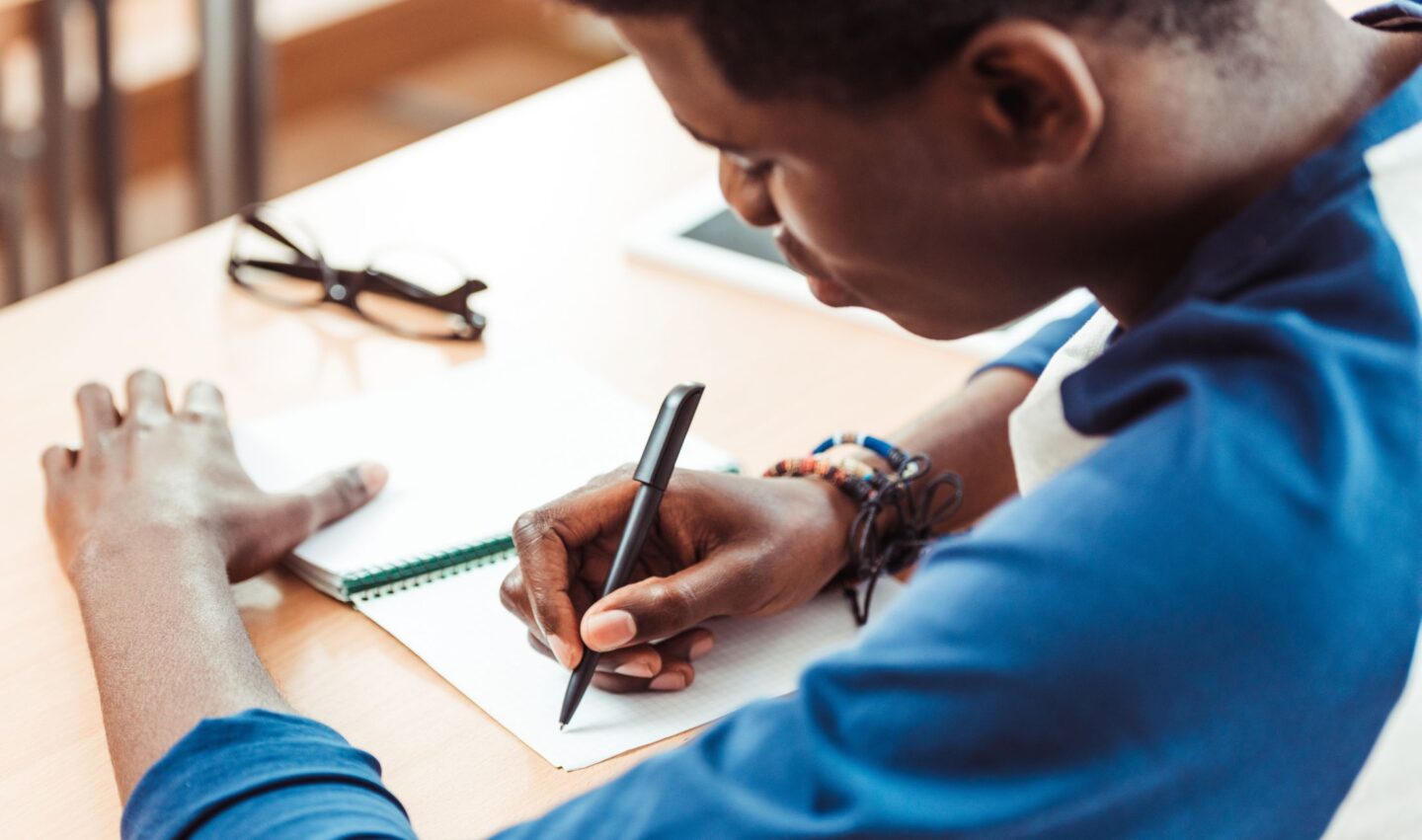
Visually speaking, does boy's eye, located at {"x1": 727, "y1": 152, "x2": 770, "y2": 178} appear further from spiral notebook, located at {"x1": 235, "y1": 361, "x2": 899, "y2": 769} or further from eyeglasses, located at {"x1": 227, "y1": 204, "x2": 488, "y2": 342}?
eyeglasses, located at {"x1": 227, "y1": 204, "x2": 488, "y2": 342}

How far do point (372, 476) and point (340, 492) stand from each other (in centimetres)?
3

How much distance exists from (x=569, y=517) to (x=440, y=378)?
0.32 meters

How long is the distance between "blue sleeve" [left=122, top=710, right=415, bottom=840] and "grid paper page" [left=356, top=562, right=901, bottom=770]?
117 millimetres

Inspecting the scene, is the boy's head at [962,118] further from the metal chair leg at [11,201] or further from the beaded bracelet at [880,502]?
the metal chair leg at [11,201]

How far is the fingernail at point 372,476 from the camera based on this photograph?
99 cm

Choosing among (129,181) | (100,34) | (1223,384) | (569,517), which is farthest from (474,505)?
(129,181)

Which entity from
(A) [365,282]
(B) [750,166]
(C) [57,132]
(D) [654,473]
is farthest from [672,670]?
(C) [57,132]

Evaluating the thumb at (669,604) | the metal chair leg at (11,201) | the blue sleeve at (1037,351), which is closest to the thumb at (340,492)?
the thumb at (669,604)

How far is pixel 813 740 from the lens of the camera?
52cm

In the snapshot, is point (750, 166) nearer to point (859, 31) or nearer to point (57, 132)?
point (859, 31)

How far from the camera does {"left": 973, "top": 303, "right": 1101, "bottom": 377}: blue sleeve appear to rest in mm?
1101

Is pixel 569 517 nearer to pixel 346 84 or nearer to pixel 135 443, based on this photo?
pixel 135 443

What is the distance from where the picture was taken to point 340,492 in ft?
3.21

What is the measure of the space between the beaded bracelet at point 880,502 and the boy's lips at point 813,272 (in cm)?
28
